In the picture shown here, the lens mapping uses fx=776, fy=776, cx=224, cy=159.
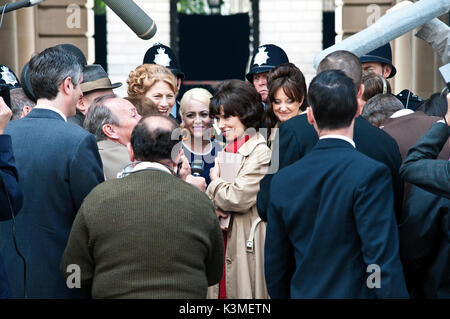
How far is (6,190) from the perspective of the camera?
3273 mm

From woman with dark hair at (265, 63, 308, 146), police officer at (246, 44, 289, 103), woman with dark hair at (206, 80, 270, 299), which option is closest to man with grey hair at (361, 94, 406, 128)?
woman with dark hair at (265, 63, 308, 146)

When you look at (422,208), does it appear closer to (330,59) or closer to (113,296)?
(330,59)

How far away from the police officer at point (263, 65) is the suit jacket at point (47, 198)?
2843mm

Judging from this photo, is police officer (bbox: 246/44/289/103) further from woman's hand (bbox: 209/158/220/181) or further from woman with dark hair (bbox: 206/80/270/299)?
woman's hand (bbox: 209/158/220/181)

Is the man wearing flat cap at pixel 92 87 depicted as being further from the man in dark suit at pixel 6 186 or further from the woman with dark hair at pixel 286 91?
the man in dark suit at pixel 6 186

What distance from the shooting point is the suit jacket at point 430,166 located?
10.9ft

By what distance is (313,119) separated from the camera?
3.52 metres

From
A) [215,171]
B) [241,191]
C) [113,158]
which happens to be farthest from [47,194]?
[215,171]

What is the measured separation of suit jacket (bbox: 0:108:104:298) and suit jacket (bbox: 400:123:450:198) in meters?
1.50

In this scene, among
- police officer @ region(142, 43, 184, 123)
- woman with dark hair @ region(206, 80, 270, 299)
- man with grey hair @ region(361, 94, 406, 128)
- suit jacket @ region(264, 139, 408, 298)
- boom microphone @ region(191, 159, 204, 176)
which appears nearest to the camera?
suit jacket @ region(264, 139, 408, 298)

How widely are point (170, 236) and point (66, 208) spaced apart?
0.77m

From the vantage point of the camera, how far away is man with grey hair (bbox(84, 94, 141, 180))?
4387 mm

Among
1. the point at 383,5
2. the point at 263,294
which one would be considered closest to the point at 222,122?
the point at 263,294

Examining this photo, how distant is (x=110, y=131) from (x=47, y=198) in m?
0.87
